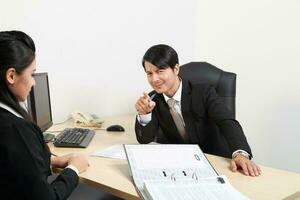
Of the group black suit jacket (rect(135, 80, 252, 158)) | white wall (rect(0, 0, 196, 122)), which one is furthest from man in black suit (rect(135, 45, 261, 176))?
white wall (rect(0, 0, 196, 122))

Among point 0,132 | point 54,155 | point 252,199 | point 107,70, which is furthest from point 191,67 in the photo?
point 0,132

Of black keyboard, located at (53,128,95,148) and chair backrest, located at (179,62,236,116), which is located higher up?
chair backrest, located at (179,62,236,116)

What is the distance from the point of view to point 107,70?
7.95 ft

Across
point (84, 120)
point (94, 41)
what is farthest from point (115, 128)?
point (94, 41)

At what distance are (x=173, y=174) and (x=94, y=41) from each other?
134 centimetres

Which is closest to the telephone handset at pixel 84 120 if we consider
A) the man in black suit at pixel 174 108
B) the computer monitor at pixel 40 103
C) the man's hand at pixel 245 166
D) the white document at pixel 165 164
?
the computer monitor at pixel 40 103

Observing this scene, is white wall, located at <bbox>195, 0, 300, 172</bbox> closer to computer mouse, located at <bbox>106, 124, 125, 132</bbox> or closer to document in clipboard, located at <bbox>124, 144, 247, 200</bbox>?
computer mouse, located at <bbox>106, 124, 125, 132</bbox>

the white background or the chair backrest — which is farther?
the white background

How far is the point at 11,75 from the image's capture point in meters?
1.00

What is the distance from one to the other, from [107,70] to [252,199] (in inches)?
61.8

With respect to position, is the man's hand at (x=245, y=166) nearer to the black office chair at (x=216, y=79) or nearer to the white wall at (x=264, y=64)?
the black office chair at (x=216, y=79)

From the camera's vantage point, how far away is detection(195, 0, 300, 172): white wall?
95.1 inches

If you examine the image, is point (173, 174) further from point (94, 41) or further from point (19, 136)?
point (94, 41)

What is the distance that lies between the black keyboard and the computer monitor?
0.11m
